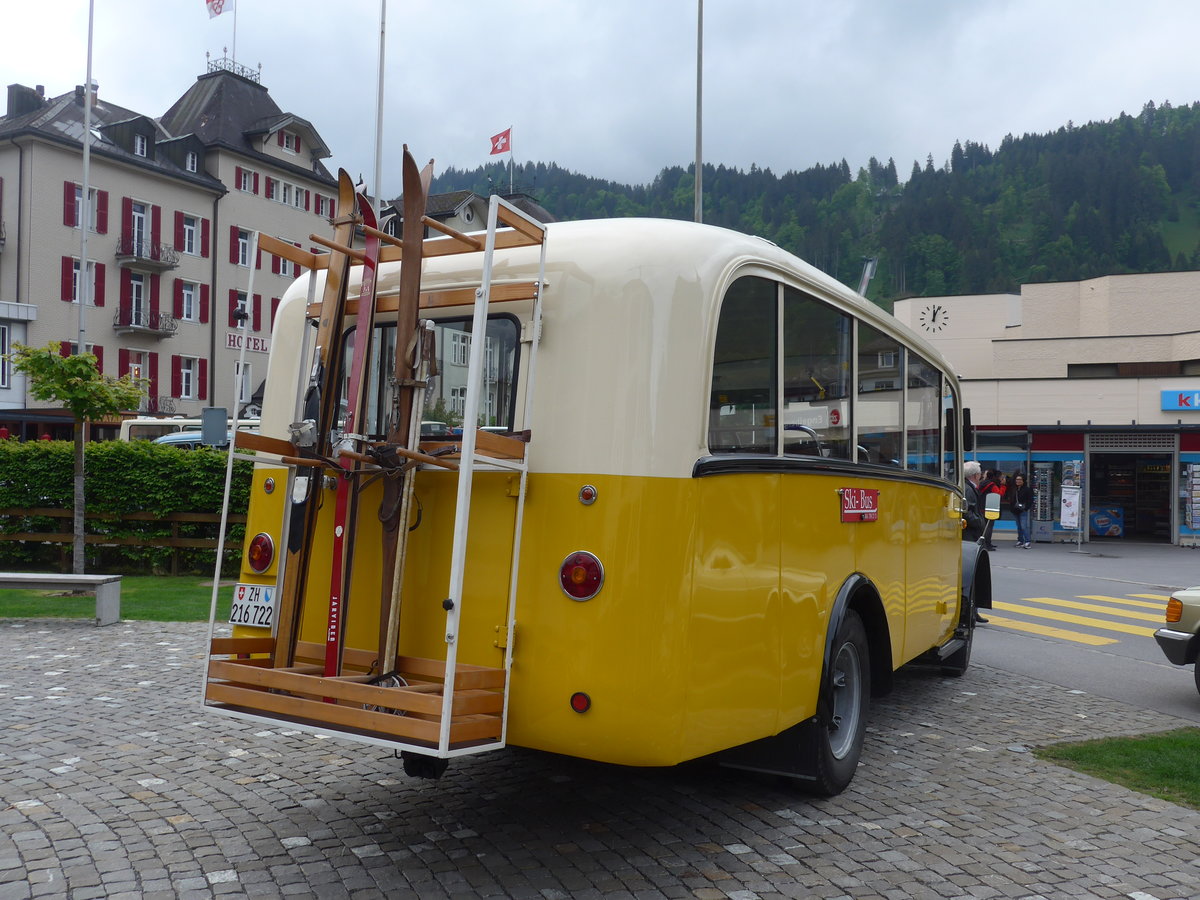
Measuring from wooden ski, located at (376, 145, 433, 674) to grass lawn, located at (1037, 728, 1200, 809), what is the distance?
13.9 ft

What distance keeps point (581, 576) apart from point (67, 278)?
4284 cm

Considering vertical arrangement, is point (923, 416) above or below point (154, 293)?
below

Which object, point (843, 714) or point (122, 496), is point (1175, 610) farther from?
point (122, 496)

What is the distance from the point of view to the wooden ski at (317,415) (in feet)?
15.5

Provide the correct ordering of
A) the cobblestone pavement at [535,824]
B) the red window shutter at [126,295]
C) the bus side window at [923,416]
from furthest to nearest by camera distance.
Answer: the red window shutter at [126,295] < the bus side window at [923,416] < the cobblestone pavement at [535,824]

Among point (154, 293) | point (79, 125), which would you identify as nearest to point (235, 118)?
point (79, 125)

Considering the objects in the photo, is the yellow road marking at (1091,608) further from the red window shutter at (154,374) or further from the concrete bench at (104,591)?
the red window shutter at (154,374)

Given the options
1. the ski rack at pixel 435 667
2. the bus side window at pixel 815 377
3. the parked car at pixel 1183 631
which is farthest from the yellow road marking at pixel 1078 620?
the ski rack at pixel 435 667

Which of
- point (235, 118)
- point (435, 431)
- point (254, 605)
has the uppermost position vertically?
point (235, 118)

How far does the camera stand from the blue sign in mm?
33000

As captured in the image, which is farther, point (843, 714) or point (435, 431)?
point (843, 714)

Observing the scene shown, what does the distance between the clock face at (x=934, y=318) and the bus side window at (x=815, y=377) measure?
159ft

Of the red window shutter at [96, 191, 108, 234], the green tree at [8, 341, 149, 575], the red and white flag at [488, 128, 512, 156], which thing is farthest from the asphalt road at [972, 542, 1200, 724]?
the red window shutter at [96, 191, 108, 234]

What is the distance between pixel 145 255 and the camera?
44.2m
